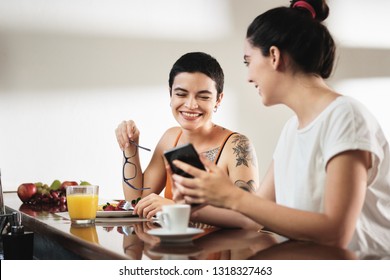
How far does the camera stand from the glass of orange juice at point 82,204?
1731 mm

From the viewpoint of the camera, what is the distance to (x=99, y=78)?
418 centimetres

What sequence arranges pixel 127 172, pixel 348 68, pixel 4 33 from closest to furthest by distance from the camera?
pixel 127 172 → pixel 4 33 → pixel 348 68

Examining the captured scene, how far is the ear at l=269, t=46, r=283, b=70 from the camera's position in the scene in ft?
4.80

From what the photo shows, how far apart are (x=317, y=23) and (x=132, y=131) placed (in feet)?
3.56

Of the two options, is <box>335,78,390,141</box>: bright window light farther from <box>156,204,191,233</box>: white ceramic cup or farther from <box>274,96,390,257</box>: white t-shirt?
<box>156,204,191,233</box>: white ceramic cup

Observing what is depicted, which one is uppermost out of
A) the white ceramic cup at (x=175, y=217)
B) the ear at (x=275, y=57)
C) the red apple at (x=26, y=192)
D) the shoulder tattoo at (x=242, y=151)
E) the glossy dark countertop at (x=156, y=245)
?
the ear at (x=275, y=57)

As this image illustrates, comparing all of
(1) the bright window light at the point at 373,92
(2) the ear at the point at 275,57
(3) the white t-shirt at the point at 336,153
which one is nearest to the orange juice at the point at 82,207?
(3) the white t-shirt at the point at 336,153

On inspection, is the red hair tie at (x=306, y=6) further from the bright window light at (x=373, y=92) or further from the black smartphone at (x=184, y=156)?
the bright window light at (x=373, y=92)

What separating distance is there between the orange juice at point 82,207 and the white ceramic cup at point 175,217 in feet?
1.54

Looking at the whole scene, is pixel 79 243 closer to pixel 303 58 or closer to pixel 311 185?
pixel 311 185

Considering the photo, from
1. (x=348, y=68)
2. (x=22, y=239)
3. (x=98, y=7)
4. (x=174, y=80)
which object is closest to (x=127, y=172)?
(x=174, y=80)

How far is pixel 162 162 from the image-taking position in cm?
263

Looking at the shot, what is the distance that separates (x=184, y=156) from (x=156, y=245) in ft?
0.67

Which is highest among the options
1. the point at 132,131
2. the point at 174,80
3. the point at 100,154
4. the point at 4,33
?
the point at 4,33
